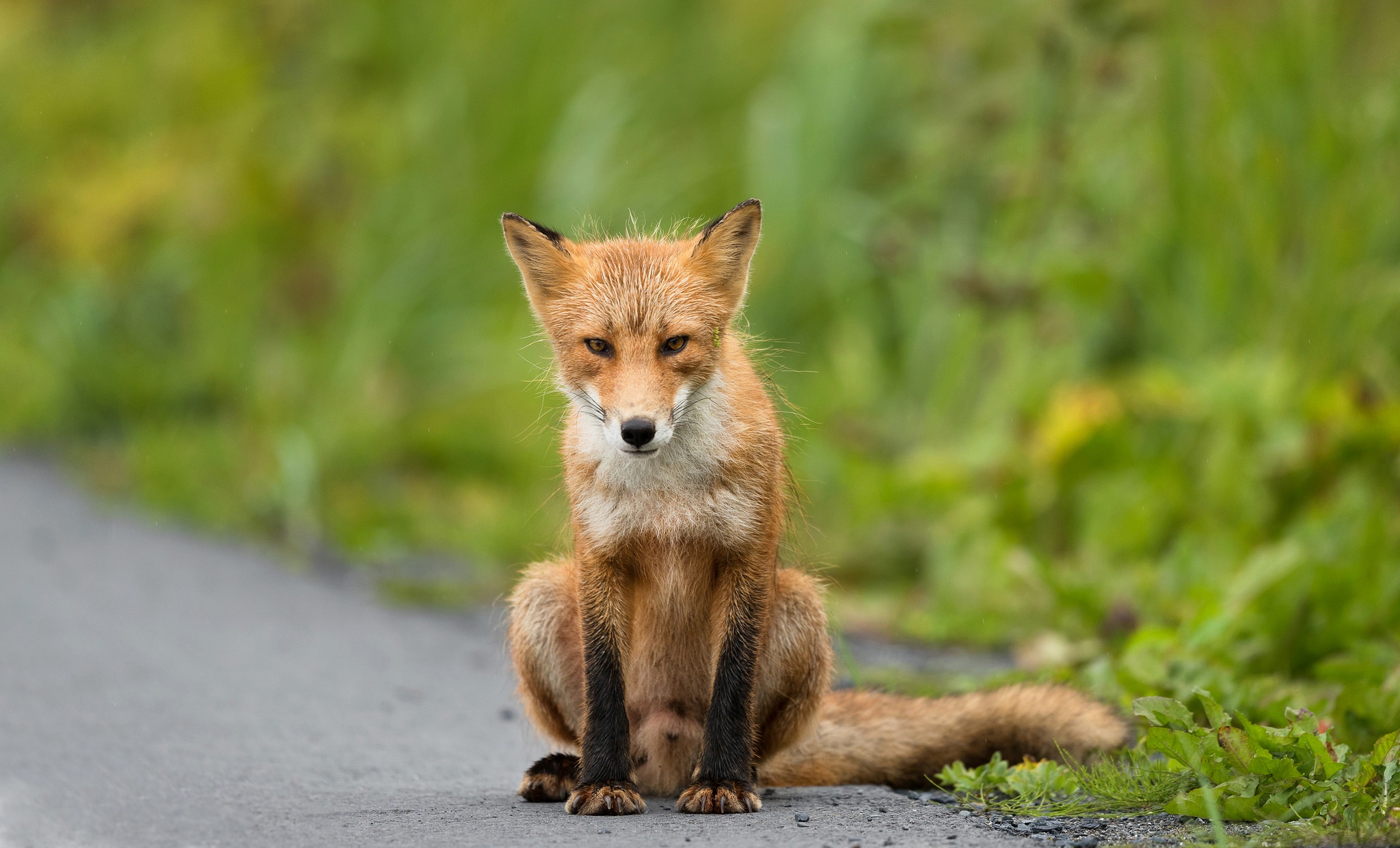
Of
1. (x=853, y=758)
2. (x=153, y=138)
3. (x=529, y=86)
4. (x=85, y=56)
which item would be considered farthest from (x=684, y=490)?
(x=85, y=56)

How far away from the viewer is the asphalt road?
3543 mm

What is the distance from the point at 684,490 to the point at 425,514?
4974 mm

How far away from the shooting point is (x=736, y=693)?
3.80m

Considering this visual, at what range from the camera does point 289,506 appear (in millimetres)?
7977

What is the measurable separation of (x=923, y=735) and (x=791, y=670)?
593 mm

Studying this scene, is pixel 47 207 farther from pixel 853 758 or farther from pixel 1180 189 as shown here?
pixel 853 758

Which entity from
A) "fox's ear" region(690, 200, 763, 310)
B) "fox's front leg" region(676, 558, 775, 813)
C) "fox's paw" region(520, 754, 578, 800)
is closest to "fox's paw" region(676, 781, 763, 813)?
"fox's front leg" region(676, 558, 775, 813)

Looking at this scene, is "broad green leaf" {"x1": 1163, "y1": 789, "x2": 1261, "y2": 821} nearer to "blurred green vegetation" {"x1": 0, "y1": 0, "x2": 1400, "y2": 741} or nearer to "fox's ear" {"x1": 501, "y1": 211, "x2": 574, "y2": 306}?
"blurred green vegetation" {"x1": 0, "y1": 0, "x2": 1400, "y2": 741}

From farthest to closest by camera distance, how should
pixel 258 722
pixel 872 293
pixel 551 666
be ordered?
pixel 872 293
pixel 258 722
pixel 551 666

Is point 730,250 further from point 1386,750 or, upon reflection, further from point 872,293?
point 872,293

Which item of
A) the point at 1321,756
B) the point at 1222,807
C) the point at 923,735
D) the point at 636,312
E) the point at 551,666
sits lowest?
the point at 1222,807

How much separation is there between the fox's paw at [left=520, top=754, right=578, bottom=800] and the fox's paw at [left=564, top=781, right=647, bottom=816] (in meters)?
0.25

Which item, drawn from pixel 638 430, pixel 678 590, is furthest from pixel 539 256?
pixel 678 590

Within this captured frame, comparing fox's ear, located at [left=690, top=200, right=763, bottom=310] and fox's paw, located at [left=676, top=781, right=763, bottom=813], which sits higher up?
fox's ear, located at [left=690, top=200, right=763, bottom=310]
